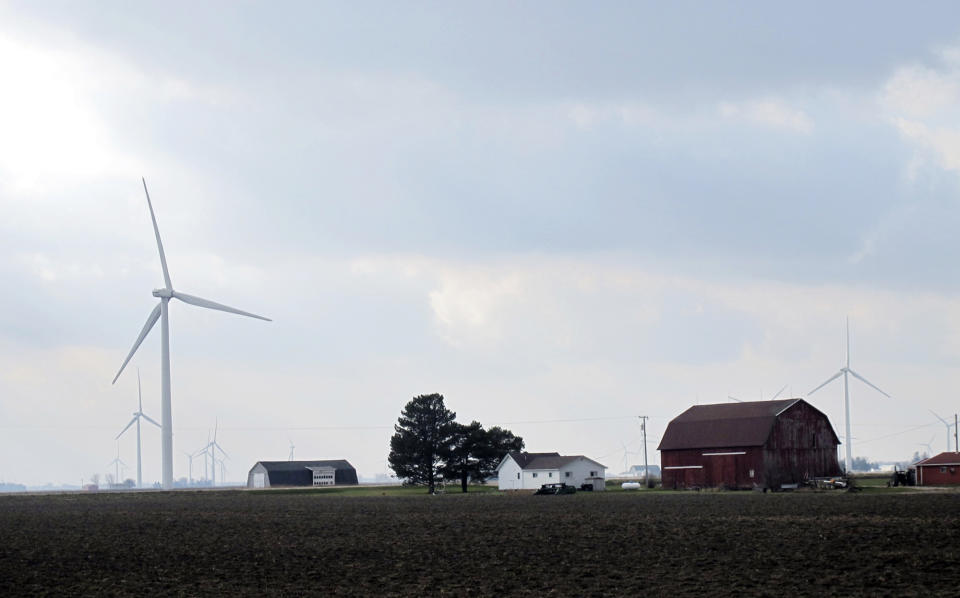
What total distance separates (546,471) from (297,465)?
6590 cm

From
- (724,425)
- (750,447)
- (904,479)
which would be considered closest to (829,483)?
(904,479)

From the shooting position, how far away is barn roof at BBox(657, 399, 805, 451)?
96412mm

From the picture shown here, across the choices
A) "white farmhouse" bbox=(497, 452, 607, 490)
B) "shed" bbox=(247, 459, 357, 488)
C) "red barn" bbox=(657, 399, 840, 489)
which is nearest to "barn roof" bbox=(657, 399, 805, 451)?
"red barn" bbox=(657, 399, 840, 489)

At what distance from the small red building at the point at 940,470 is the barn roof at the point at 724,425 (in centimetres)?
1241

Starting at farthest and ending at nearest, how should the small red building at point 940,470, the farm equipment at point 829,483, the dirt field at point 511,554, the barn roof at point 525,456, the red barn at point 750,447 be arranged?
the barn roof at point 525,456, the red barn at point 750,447, the small red building at point 940,470, the farm equipment at point 829,483, the dirt field at point 511,554

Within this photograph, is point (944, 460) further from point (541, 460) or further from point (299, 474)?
point (299, 474)

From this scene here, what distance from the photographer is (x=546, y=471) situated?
107062 mm

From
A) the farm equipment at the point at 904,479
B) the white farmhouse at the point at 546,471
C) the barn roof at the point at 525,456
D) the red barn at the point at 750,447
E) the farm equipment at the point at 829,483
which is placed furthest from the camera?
the barn roof at the point at 525,456

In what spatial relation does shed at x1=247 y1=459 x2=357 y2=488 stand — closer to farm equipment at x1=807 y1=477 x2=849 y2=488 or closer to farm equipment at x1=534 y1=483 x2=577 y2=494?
farm equipment at x1=534 y1=483 x2=577 y2=494

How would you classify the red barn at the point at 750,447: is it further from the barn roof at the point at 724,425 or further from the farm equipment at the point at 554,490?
the farm equipment at the point at 554,490

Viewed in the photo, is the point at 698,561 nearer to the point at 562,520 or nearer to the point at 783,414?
the point at 562,520

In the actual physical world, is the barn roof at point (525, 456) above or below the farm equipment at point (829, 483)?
above

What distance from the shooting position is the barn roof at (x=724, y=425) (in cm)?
9641

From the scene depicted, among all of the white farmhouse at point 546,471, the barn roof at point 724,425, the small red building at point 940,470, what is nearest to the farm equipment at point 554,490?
the white farmhouse at point 546,471
